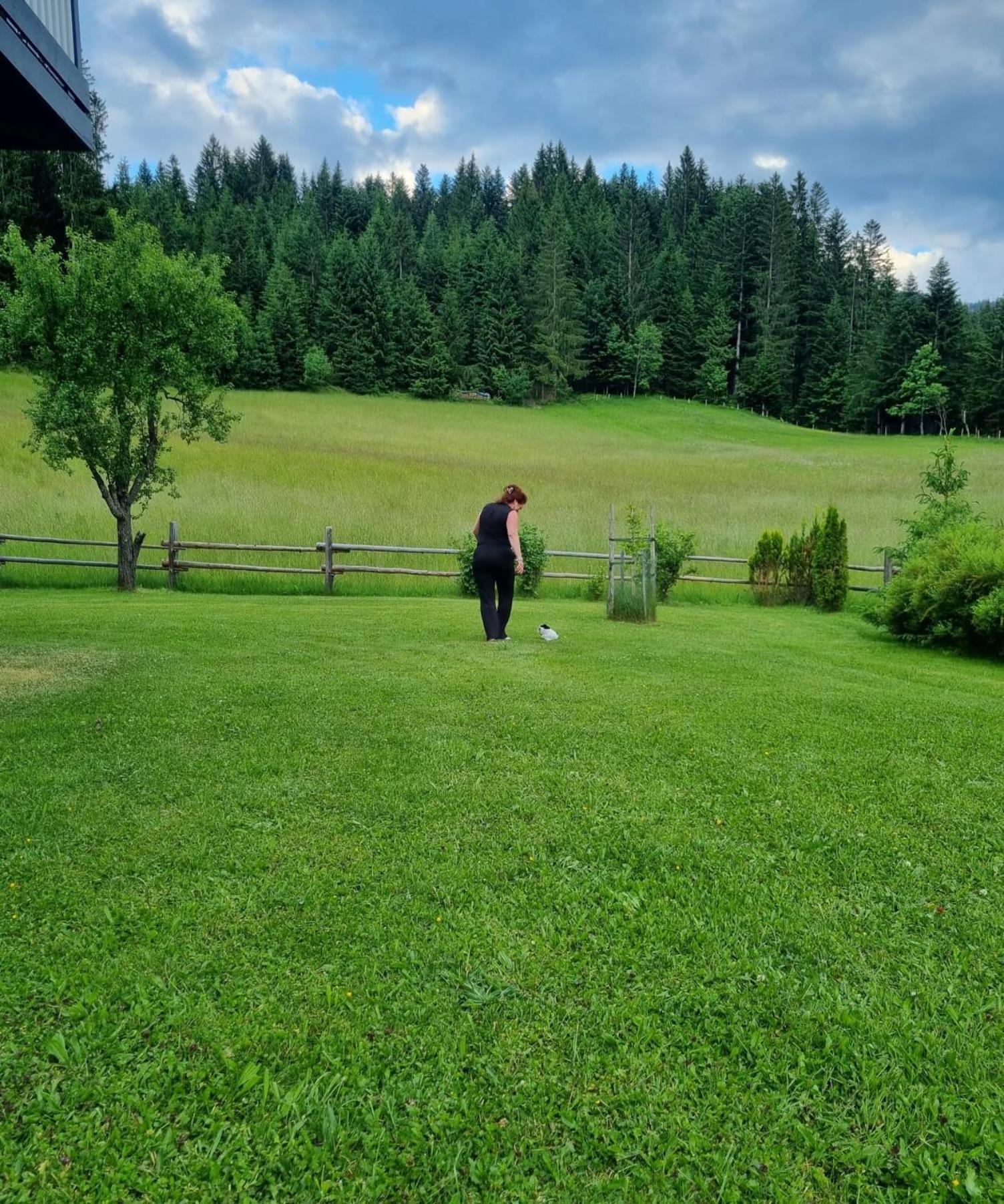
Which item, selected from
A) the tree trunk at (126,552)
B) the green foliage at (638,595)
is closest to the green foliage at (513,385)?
the tree trunk at (126,552)

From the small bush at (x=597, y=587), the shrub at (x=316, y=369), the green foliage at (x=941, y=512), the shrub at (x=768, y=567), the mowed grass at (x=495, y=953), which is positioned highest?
the shrub at (x=316, y=369)

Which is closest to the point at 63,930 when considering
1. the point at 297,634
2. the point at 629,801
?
the point at 629,801

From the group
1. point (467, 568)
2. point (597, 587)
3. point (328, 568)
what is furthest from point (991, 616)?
point (328, 568)

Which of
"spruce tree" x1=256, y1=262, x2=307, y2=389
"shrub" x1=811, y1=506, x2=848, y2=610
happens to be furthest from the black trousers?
"spruce tree" x1=256, y1=262, x2=307, y2=389

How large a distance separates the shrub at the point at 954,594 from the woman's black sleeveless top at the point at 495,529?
5469mm

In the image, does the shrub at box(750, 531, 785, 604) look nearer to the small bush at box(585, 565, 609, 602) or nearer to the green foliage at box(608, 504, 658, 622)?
the small bush at box(585, 565, 609, 602)

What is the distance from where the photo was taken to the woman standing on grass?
7.78 meters

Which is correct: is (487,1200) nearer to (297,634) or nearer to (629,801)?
(629,801)

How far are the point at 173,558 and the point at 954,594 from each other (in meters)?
13.8

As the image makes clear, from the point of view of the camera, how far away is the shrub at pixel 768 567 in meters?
14.6

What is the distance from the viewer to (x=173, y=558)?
1525cm

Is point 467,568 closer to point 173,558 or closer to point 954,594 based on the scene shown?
point 173,558

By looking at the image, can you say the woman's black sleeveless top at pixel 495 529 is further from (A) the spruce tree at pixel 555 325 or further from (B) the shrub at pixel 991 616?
(A) the spruce tree at pixel 555 325

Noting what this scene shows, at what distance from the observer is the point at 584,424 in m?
47.3
